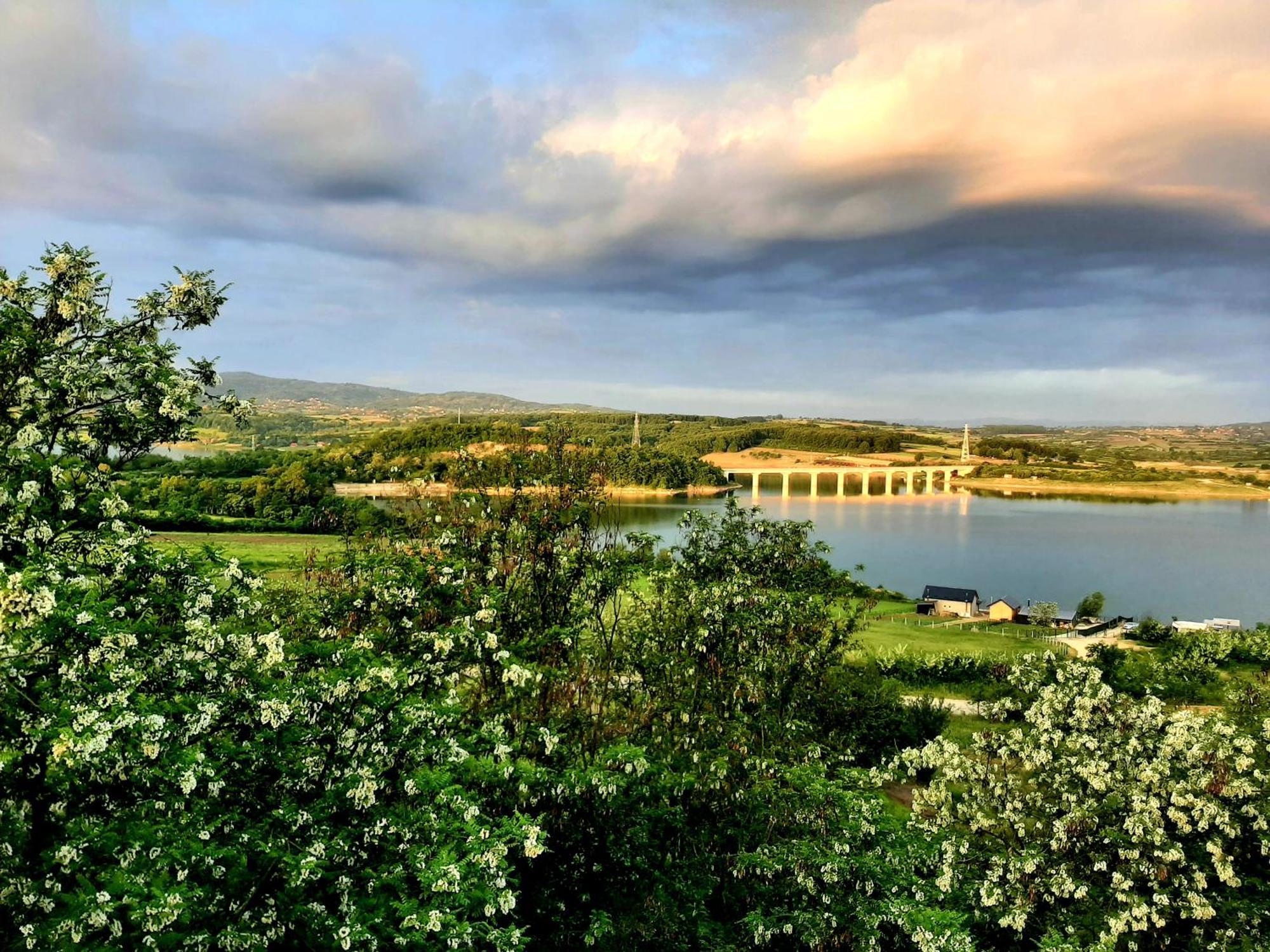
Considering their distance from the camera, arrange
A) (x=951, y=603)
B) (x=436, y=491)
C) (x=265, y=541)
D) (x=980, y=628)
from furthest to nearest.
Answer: (x=265, y=541), (x=951, y=603), (x=980, y=628), (x=436, y=491)

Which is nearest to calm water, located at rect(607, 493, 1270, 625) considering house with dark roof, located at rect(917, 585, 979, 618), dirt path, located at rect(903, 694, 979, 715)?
house with dark roof, located at rect(917, 585, 979, 618)

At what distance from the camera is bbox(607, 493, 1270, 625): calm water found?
158ft

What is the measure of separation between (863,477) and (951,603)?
7706 centimetres

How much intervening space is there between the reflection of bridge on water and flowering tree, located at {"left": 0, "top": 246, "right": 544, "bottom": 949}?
9082 cm

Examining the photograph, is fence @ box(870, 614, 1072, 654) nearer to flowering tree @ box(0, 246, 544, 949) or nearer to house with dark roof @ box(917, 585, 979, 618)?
house with dark roof @ box(917, 585, 979, 618)

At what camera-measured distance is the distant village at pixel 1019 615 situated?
37.8m

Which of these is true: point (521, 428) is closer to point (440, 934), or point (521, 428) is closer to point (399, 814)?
point (399, 814)

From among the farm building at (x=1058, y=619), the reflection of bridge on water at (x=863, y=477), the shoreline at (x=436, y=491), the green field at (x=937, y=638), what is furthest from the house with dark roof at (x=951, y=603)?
the reflection of bridge on water at (x=863, y=477)

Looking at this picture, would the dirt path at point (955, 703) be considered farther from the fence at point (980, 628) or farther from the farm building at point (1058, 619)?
the farm building at point (1058, 619)

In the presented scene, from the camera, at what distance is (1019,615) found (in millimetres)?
40250

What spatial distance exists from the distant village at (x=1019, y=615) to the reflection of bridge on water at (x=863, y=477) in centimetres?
5438

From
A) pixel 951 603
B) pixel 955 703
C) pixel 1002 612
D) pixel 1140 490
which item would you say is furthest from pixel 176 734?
pixel 1140 490

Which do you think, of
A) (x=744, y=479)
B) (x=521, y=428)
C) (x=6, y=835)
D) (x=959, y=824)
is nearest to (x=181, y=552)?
(x=6, y=835)

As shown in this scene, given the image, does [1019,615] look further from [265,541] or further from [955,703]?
[265,541]
